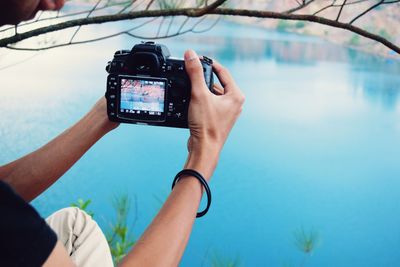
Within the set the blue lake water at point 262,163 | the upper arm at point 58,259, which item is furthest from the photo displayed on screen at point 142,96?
the blue lake water at point 262,163

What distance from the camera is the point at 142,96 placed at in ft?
2.12

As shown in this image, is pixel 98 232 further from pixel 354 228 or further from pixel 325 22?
pixel 354 228

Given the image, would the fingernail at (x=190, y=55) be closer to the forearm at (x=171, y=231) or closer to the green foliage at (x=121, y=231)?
the forearm at (x=171, y=231)

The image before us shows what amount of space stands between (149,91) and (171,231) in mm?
216

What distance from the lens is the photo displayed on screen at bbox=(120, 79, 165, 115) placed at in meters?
0.65

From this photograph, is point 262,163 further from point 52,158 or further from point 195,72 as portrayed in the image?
point 195,72

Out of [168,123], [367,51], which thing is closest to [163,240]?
[168,123]

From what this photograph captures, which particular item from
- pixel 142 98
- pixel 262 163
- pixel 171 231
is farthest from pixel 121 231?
pixel 262 163

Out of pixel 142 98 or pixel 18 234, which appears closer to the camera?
pixel 18 234

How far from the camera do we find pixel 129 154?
12.2 ft

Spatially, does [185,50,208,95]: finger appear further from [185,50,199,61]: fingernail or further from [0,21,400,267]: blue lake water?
[0,21,400,267]: blue lake water

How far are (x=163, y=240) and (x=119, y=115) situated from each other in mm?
221

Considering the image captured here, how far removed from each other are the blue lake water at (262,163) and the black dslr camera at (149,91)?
239 cm

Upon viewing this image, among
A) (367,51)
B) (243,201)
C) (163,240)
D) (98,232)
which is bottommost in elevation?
(243,201)
